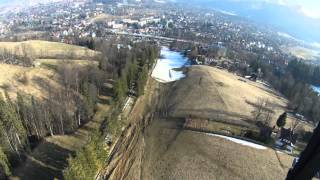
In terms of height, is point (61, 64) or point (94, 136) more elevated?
point (94, 136)

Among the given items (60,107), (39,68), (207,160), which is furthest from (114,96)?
(39,68)

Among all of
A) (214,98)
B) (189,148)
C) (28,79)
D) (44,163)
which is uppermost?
(189,148)

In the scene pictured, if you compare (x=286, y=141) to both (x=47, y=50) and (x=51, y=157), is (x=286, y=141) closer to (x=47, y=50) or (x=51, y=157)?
(x=51, y=157)

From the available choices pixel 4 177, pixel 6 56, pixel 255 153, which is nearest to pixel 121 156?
pixel 4 177

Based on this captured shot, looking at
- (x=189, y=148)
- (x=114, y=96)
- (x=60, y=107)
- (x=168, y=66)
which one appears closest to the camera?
(x=189, y=148)

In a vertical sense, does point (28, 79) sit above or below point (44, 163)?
above

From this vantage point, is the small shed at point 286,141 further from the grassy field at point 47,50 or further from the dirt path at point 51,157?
the grassy field at point 47,50

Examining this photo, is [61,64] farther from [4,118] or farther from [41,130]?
[4,118]

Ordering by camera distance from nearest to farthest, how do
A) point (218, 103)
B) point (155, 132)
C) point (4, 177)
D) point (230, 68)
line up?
point (4, 177), point (155, 132), point (218, 103), point (230, 68)
